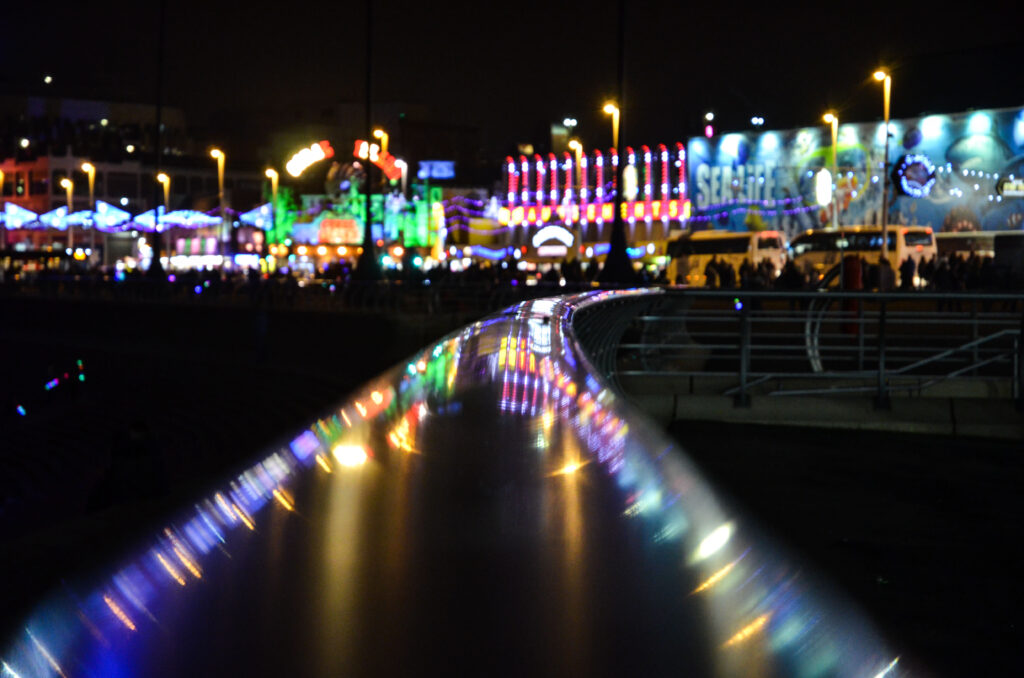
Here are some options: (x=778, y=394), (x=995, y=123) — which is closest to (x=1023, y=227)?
(x=995, y=123)

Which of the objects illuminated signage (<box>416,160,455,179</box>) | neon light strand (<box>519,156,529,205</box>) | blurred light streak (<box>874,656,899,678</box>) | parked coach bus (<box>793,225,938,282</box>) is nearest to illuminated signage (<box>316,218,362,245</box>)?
neon light strand (<box>519,156,529,205</box>)

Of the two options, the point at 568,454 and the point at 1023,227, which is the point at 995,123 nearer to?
the point at 1023,227

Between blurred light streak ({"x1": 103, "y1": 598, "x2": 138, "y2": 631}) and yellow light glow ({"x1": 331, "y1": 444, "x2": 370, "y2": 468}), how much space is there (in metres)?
0.52

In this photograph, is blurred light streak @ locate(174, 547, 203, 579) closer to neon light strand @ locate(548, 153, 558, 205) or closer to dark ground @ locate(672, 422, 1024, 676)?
dark ground @ locate(672, 422, 1024, 676)

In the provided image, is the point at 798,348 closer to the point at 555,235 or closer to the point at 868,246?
the point at 868,246

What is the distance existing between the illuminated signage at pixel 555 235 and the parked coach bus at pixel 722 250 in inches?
997

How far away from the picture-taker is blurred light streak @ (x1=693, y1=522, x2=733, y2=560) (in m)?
1.54

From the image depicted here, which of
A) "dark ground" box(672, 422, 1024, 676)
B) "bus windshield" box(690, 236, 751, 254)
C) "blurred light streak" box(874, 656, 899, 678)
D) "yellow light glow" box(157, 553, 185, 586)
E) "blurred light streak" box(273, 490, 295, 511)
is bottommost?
"dark ground" box(672, 422, 1024, 676)

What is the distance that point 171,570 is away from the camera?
4.84 feet

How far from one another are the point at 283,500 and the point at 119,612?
37 centimetres

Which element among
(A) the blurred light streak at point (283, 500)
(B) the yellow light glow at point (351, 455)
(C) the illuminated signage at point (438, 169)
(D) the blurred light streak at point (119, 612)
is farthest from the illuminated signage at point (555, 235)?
(D) the blurred light streak at point (119, 612)

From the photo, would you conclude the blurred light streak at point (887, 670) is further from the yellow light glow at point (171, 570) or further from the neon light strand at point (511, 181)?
the neon light strand at point (511, 181)

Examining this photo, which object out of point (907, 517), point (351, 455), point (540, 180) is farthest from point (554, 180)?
point (351, 455)

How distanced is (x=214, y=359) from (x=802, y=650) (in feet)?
83.5
